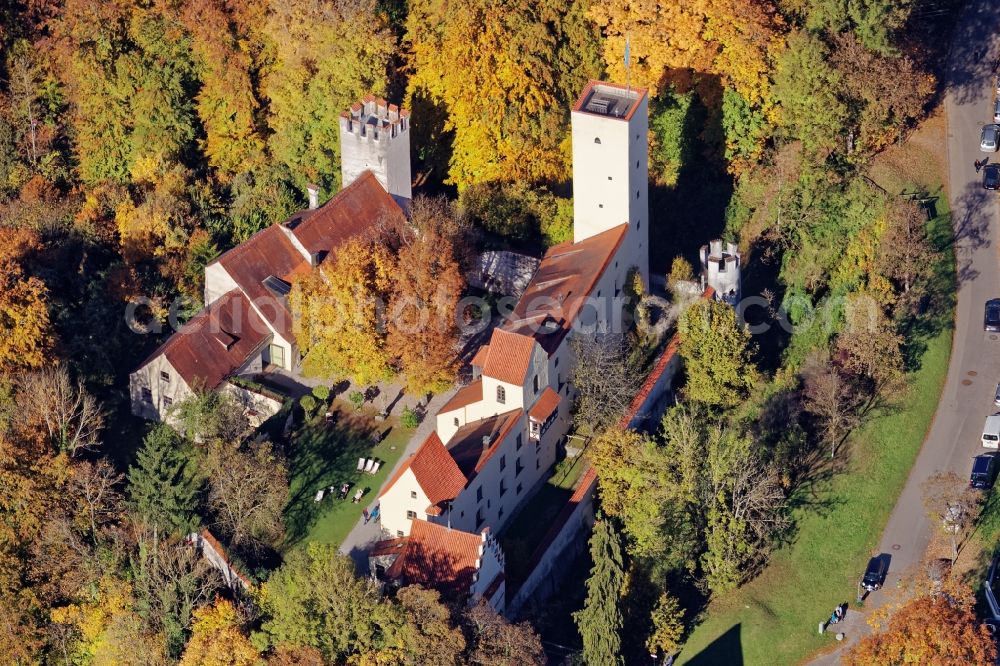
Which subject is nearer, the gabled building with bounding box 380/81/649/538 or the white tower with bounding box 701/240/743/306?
the gabled building with bounding box 380/81/649/538

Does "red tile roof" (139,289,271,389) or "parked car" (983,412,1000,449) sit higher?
"red tile roof" (139,289,271,389)

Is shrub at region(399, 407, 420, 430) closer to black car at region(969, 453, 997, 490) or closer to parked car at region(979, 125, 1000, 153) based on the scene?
black car at region(969, 453, 997, 490)

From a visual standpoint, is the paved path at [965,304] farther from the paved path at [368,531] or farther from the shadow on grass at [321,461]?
the shadow on grass at [321,461]

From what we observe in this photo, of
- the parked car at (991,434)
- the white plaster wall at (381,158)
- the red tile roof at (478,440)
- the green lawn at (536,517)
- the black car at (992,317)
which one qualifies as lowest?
the green lawn at (536,517)

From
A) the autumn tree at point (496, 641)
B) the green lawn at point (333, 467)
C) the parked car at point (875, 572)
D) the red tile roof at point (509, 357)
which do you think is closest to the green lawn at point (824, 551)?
the parked car at point (875, 572)

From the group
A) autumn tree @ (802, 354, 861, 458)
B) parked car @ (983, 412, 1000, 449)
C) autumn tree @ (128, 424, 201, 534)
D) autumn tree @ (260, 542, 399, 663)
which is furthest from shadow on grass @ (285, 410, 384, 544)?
parked car @ (983, 412, 1000, 449)

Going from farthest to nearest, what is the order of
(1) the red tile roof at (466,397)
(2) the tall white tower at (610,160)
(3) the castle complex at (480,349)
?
1. (2) the tall white tower at (610,160)
2. (1) the red tile roof at (466,397)
3. (3) the castle complex at (480,349)

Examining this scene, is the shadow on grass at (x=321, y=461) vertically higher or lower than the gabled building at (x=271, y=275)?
lower

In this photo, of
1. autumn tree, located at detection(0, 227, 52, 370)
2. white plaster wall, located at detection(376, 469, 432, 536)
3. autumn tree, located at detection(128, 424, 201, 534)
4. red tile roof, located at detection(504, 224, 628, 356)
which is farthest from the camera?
red tile roof, located at detection(504, 224, 628, 356)

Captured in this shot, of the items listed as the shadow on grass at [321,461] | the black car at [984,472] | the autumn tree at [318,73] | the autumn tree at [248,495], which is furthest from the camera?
the autumn tree at [318,73]
